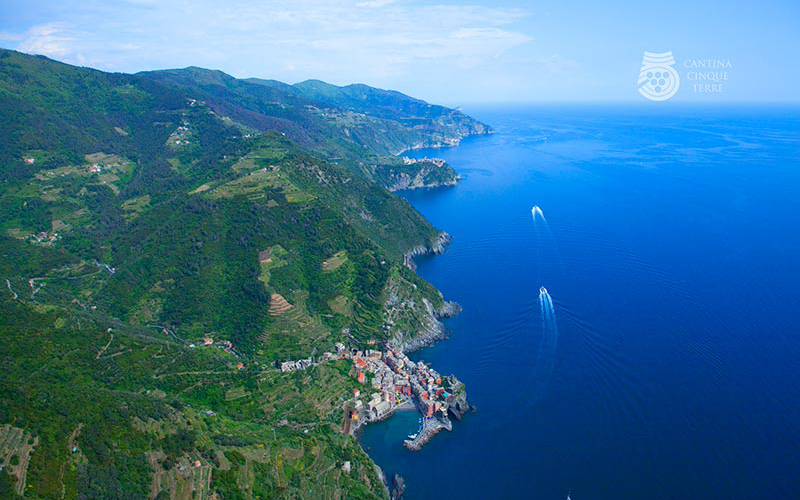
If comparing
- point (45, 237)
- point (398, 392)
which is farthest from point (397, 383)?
point (45, 237)

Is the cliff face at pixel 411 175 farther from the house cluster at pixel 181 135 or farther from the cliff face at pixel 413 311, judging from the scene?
the cliff face at pixel 413 311

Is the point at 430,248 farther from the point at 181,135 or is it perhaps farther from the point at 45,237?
the point at 181,135

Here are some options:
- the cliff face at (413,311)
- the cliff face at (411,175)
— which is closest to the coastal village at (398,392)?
the cliff face at (413,311)

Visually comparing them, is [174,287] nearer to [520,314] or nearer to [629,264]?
[520,314]

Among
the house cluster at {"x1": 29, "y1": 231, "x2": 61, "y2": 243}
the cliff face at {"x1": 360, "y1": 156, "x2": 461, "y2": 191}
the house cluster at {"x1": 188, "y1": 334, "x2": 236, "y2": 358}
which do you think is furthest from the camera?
the cliff face at {"x1": 360, "y1": 156, "x2": 461, "y2": 191}

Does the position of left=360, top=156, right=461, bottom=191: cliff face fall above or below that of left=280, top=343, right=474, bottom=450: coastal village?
above

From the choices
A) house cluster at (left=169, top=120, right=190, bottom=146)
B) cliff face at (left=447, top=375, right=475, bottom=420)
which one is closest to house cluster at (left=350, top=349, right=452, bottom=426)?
cliff face at (left=447, top=375, right=475, bottom=420)

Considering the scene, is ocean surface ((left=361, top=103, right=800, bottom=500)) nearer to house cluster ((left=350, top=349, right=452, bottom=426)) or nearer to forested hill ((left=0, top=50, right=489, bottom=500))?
house cluster ((left=350, top=349, right=452, bottom=426))
